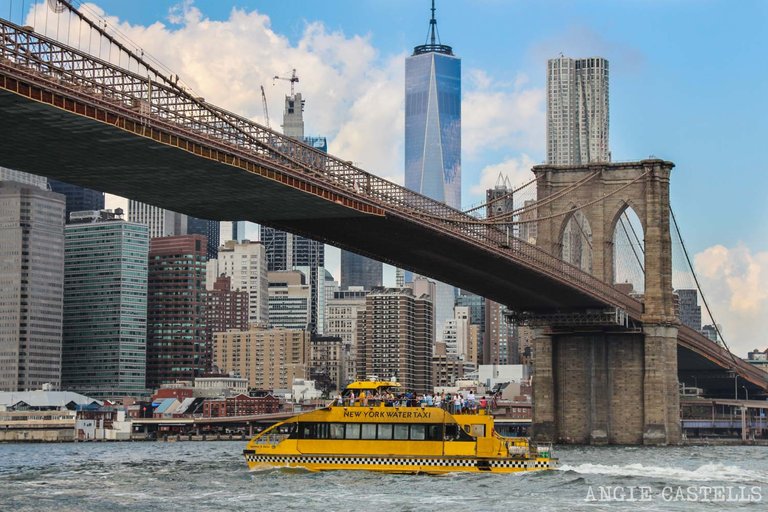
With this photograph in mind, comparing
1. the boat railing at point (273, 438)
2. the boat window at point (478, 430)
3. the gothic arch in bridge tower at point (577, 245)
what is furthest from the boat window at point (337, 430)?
the gothic arch in bridge tower at point (577, 245)

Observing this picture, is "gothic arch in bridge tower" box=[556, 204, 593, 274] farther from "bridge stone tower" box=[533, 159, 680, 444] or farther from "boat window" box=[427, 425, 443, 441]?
"boat window" box=[427, 425, 443, 441]

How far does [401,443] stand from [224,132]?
14760 mm

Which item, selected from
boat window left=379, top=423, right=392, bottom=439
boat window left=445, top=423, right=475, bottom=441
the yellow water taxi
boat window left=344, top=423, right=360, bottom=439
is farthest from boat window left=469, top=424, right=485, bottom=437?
boat window left=344, top=423, right=360, bottom=439

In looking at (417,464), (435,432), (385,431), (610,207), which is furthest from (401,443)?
(610,207)

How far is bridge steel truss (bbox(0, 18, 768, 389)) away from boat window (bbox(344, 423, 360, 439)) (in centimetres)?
1240

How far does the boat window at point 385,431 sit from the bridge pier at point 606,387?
45583mm

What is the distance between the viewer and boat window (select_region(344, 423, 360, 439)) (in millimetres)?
57156

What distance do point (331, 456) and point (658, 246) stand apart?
4886 cm

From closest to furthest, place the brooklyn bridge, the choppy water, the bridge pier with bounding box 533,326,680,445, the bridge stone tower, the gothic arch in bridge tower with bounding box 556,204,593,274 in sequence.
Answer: the choppy water, the brooklyn bridge, the bridge pier with bounding box 533,326,680,445, the bridge stone tower, the gothic arch in bridge tower with bounding box 556,204,593,274

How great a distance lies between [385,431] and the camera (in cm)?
5694

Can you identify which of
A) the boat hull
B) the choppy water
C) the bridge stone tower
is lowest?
the choppy water

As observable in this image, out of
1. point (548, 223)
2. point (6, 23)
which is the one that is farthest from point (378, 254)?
point (6, 23)

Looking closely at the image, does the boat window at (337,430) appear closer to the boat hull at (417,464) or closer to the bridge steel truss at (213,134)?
the boat hull at (417,464)

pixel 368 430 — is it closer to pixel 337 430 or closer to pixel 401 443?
pixel 337 430
